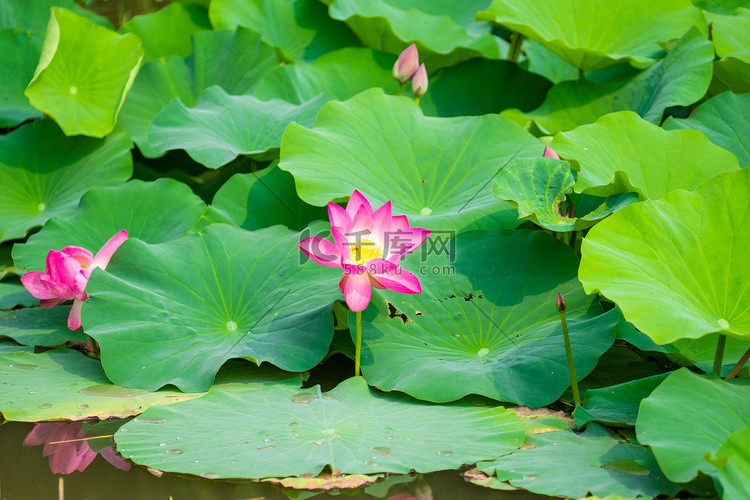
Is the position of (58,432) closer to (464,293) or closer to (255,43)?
(464,293)

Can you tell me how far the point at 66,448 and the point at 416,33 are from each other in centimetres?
208

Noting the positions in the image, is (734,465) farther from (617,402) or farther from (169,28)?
(169,28)

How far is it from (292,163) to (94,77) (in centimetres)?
117

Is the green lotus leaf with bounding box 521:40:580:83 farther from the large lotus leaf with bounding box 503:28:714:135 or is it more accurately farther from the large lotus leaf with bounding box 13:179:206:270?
the large lotus leaf with bounding box 13:179:206:270

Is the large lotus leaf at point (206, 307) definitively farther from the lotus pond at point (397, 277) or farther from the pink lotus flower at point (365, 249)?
the pink lotus flower at point (365, 249)

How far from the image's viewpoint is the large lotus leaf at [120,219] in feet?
6.47

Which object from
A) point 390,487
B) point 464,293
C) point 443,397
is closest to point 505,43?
point 464,293

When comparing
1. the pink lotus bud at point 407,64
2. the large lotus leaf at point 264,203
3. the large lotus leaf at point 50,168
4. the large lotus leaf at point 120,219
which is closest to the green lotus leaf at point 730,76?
the pink lotus bud at point 407,64

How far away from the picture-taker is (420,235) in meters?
1.50

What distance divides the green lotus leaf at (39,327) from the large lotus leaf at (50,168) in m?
0.49

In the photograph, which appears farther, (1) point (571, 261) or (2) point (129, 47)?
(2) point (129, 47)

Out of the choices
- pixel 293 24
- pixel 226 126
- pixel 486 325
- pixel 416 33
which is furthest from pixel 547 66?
pixel 486 325

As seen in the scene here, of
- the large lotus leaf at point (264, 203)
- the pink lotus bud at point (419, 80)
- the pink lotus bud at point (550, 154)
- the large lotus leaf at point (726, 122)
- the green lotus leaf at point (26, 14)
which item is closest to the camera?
the pink lotus bud at point (550, 154)

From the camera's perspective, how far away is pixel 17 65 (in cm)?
270
